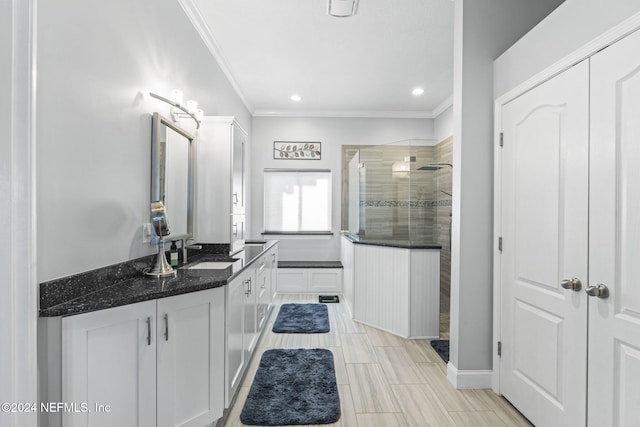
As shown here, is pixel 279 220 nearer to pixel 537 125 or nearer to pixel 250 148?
pixel 250 148

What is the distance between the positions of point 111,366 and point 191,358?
15.6 inches

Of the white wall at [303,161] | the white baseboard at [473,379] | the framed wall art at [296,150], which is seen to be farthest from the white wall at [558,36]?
the framed wall art at [296,150]

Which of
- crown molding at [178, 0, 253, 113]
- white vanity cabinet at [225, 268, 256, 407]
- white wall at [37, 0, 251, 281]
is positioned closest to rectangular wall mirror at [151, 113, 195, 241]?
white wall at [37, 0, 251, 281]

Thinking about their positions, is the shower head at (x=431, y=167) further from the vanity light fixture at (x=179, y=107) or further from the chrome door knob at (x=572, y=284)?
the vanity light fixture at (x=179, y=107)

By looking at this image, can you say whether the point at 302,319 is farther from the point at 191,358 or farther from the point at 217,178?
the point at 191,358

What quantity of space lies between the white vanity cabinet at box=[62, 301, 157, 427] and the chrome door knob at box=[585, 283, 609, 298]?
2.00m

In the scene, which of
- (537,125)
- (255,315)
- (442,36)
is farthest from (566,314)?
(442,36)

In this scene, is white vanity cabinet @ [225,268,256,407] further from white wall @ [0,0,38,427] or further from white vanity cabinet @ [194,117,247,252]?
white wall @ [0,0,38,427]

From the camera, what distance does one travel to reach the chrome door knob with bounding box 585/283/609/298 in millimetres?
1455

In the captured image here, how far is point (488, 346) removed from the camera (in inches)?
91.6

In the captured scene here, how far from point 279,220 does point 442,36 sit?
335 centimetres

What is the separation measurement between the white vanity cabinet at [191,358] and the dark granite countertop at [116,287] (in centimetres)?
5

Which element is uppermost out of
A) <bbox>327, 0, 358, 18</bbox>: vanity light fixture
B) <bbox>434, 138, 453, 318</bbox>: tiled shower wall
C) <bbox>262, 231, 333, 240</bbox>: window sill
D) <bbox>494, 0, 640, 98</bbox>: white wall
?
<bbox>327, 0, 358, 18</bbox>: vanity light fixture

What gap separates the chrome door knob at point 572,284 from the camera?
161 centimetres
